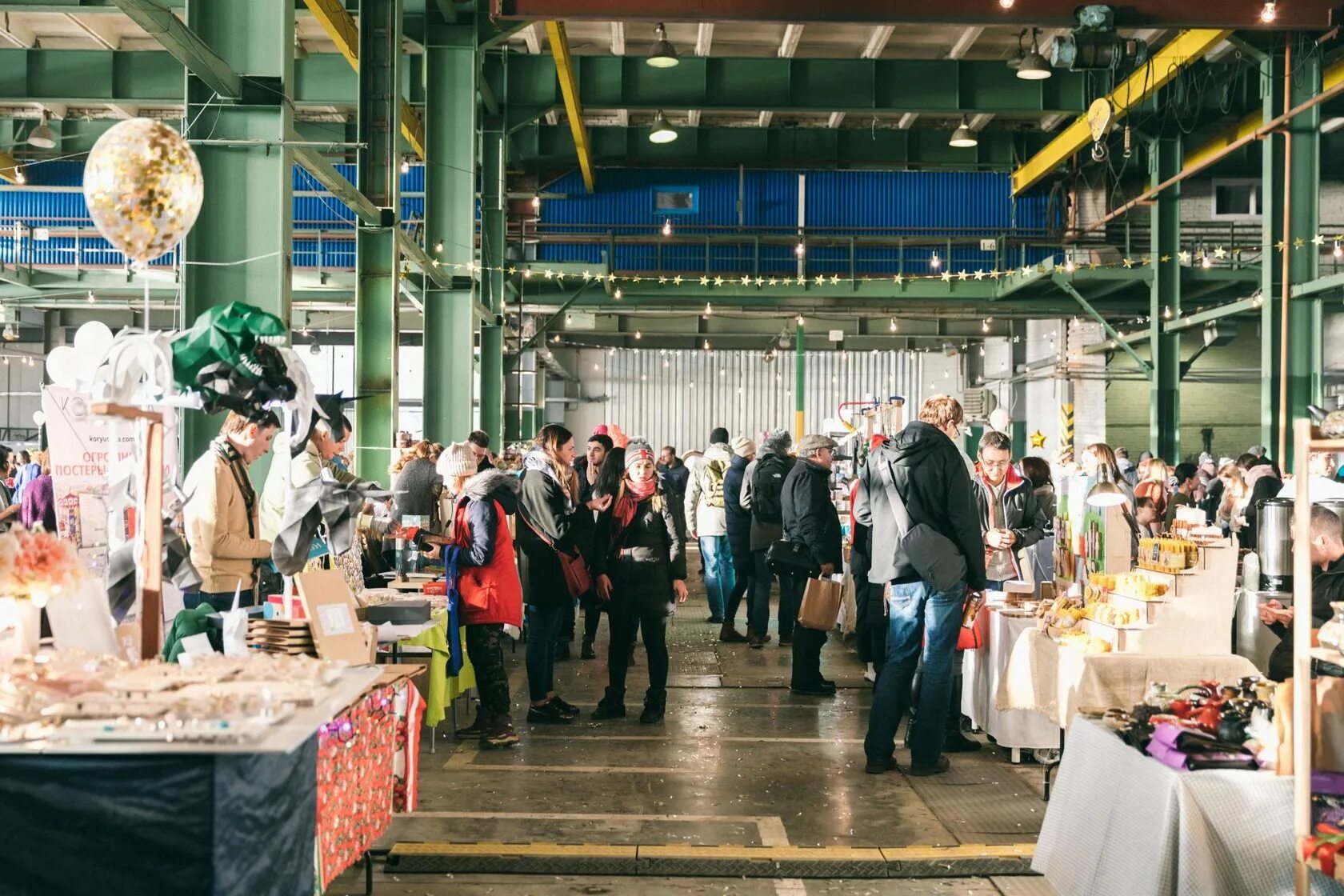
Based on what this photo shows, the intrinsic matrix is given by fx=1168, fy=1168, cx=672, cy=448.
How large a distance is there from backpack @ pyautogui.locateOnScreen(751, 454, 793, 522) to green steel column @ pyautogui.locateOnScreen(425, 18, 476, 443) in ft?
14.2

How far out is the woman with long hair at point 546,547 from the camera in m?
6.71

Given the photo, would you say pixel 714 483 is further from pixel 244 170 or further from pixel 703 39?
pixel 703 39

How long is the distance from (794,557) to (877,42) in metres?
9.26

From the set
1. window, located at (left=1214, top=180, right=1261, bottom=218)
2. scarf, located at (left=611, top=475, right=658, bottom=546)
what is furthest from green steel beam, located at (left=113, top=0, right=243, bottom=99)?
window, located at (left=1214, top=180, right=1261, bottom=218)

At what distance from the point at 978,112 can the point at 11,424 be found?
23.8 metres

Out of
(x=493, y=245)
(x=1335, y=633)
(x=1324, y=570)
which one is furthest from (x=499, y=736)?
(x=493, y=245)

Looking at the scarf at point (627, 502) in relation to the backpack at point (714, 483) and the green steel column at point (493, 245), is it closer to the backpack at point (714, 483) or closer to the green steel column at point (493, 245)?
the backpack at point (714, 483)

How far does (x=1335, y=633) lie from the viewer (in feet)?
10.3

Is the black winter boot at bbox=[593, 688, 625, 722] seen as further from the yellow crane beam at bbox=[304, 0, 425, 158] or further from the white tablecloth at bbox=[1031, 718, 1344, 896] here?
the yellow crane beam at bbox=[304, 0, 425, 158]

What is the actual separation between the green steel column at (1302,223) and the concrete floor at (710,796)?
8.14 meters

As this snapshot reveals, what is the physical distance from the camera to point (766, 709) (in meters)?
7.35

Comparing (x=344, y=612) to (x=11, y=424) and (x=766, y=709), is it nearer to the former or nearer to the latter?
(x=766, y=709)

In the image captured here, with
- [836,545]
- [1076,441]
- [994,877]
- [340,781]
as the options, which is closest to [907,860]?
[994,877]

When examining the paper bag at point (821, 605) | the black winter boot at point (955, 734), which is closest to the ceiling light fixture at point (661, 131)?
the paper bag at point (821, 605)
